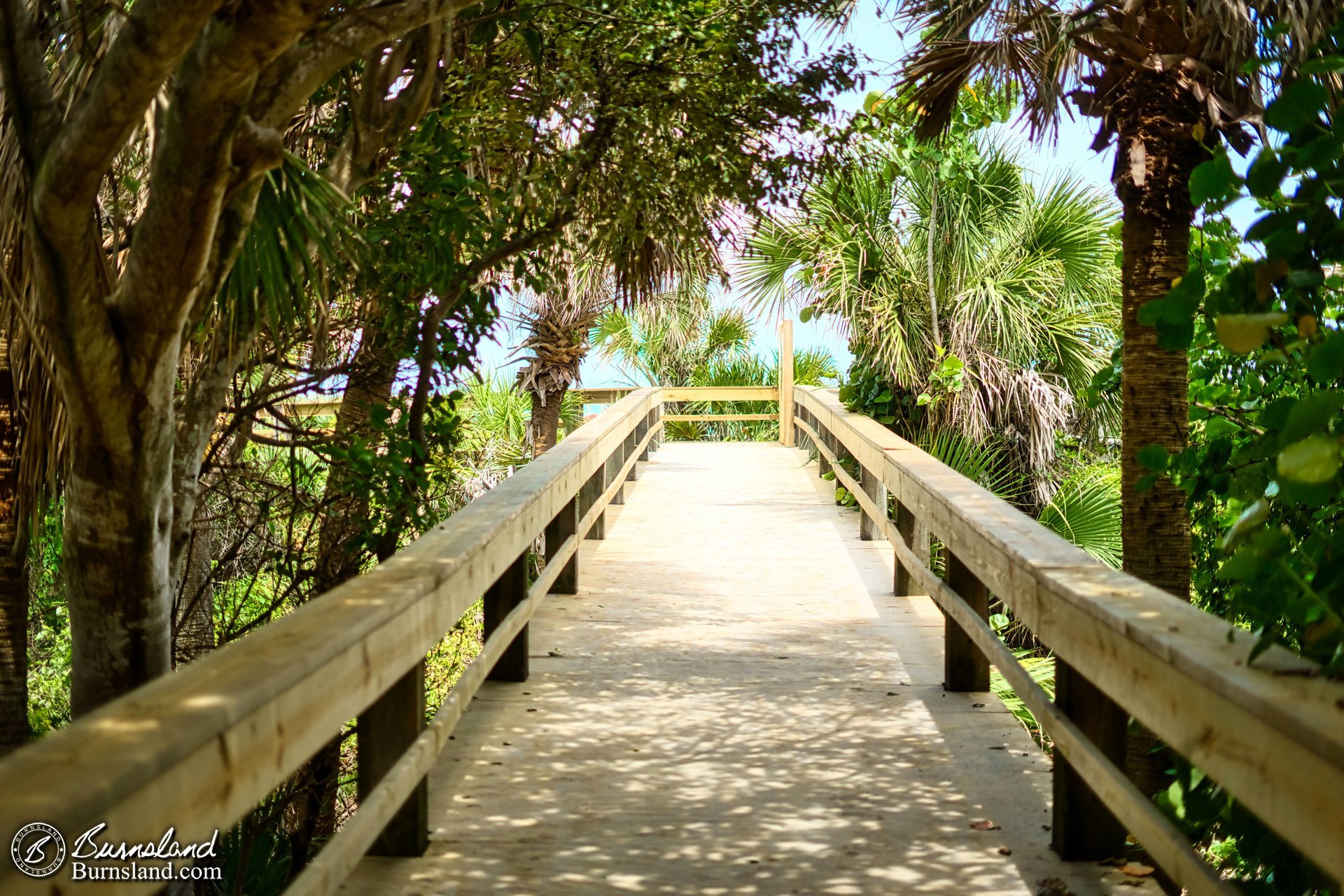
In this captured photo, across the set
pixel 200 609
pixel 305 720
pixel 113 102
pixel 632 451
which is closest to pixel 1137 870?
pixel 305 720

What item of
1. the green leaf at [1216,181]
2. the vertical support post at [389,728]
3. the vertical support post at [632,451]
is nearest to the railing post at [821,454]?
the vertical support post at [632,451]

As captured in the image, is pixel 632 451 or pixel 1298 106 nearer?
pixel 1298 106

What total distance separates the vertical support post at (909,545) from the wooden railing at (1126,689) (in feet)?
3.48

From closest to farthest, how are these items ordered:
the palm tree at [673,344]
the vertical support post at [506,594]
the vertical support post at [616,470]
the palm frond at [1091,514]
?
the vertical support post at [506,594] → the vertical support post at [616,470] → the palm frond at [1091,514] → the palm tree at [673,344]

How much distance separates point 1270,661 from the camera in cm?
207

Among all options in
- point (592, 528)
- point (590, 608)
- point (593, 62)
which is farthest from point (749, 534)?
point (593, 62)

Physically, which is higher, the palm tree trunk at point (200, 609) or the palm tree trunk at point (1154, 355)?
the palm tree trunk at point (1154, 355)

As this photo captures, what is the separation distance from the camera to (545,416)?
1694cm

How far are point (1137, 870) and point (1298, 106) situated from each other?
5.79 feet

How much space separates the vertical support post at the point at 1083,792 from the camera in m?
2.98

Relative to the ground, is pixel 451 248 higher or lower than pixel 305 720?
higher

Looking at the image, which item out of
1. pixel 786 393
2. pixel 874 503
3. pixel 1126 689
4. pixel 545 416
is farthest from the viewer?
pixel 545 416

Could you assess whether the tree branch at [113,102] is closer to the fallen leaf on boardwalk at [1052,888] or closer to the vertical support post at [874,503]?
the fallen leaf on boardwalk at [1052,888]

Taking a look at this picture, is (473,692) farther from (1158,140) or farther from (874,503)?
(1158,140)
